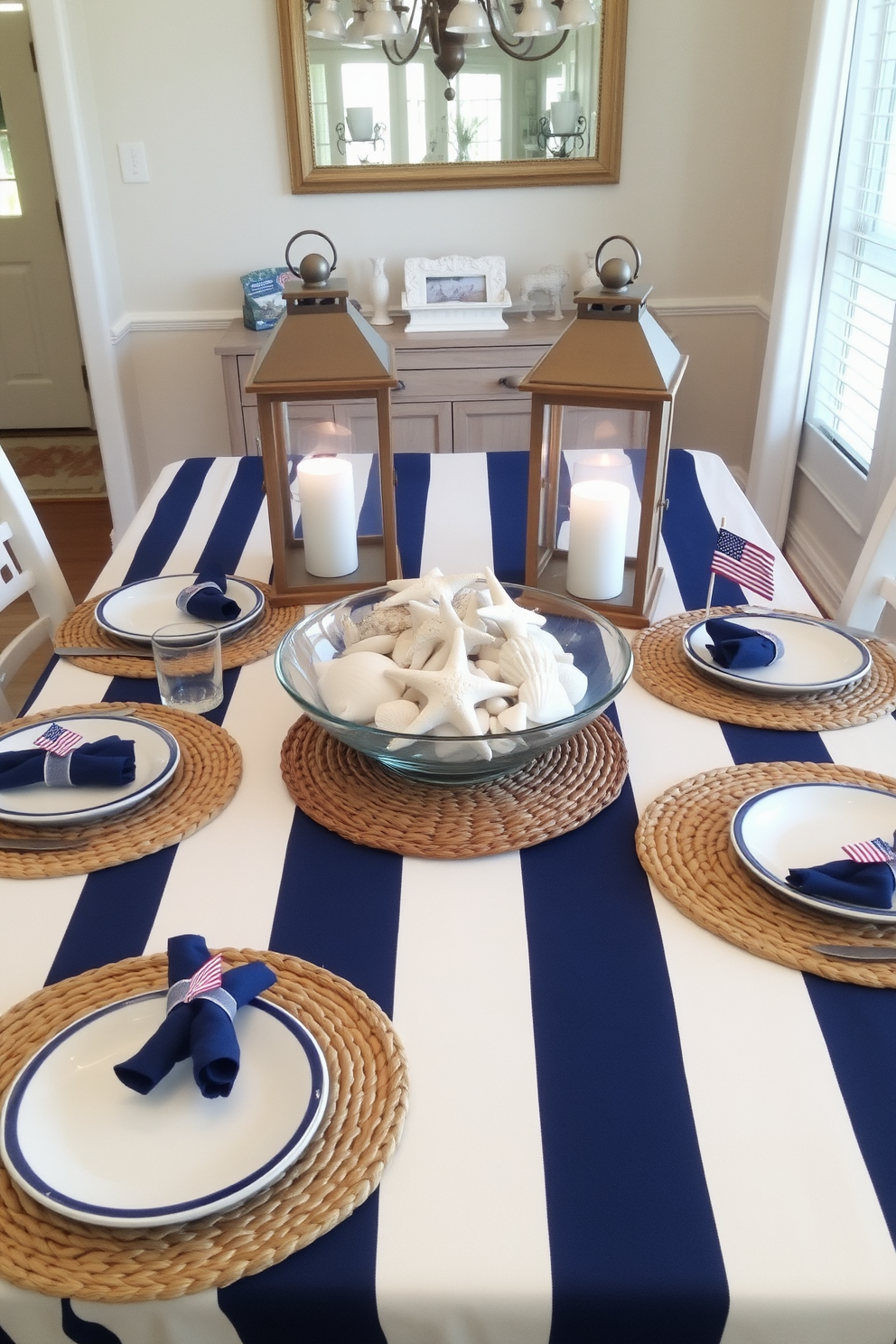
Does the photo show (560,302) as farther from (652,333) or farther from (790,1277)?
(790,1277)

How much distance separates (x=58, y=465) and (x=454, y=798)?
4.04 meters

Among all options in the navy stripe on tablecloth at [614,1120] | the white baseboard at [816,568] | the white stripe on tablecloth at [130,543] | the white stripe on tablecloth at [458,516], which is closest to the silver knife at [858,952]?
the navy stripe on tablecloth at [614,1120]

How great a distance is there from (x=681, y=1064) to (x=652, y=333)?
83 cm

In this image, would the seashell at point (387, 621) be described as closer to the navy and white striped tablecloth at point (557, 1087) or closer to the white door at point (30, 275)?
the navy and white striped tablecloth at point (557, 1087)

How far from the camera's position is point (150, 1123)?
67 cm

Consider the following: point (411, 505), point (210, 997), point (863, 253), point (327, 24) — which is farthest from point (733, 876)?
point (327, 24)

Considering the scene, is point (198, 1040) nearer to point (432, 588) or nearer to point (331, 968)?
point (331, 968)

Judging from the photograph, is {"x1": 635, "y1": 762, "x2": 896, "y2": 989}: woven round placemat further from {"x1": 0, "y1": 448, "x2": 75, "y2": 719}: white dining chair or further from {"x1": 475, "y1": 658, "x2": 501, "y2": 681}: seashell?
{"x1": 0, "y1": 448, "x2": 75, "y2": 719}: white dining chair

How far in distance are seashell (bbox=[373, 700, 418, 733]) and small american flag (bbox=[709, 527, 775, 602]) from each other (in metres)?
0.51

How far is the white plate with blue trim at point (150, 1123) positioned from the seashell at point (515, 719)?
31 centimetres

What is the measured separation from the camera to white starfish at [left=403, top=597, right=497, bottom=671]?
3.31 feet

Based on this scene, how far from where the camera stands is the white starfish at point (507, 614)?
1.01 meters

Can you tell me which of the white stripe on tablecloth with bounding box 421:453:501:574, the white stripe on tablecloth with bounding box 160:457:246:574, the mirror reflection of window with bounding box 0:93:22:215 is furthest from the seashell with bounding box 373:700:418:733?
the mirror reflection of window with bounding box 0:93:22:215

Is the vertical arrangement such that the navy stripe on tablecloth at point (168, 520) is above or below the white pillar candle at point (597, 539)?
below
